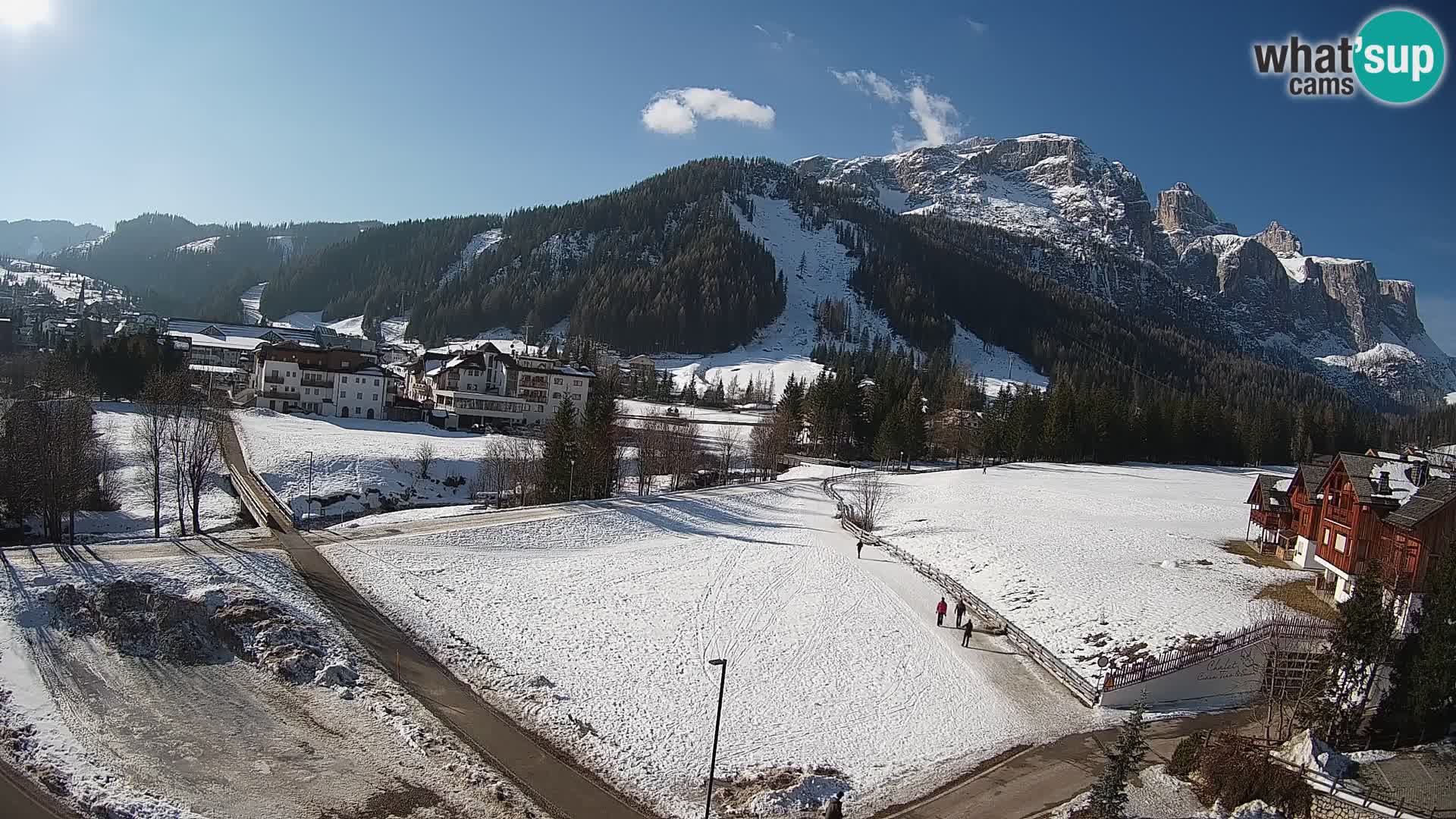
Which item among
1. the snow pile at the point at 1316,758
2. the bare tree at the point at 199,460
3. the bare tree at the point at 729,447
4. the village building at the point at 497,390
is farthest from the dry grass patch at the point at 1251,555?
the village building at the point at 497,390

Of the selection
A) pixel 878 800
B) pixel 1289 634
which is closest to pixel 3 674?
pixel 878 800

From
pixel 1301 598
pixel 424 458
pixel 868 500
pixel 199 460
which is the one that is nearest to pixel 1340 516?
pixel 1301 598

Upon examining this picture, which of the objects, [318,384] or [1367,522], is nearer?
[1367,522]

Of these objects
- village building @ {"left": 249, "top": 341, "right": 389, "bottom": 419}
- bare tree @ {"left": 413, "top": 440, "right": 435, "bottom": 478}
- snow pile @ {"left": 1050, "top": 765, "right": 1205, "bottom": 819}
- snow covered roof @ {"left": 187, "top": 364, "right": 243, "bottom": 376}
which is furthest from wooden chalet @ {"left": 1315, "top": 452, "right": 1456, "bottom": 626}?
snow covered roof @ {"left": 187, "top": 364, "right": 243, "bottom": 376}

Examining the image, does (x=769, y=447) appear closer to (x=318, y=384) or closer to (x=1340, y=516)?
(x=1340, y=516)

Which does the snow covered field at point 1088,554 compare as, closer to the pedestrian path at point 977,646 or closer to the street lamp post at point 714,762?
the pedestrian path at point 977,646
